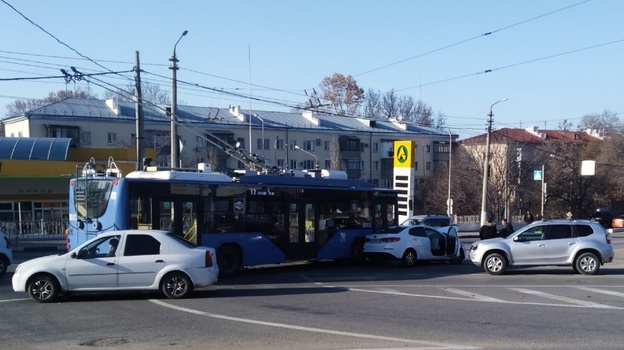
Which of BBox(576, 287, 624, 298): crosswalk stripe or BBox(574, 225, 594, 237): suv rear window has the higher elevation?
BBox(574, 225, 594, 237): suv rear window

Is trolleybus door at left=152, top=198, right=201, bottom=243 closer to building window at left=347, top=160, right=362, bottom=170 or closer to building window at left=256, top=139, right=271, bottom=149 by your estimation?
building window at left=256, top=139, right=271, bottom=149

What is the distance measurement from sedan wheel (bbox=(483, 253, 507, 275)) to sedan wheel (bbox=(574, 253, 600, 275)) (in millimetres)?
2120

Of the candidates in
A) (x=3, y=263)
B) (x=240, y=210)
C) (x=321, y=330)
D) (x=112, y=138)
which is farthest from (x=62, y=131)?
(x=321, y=330)

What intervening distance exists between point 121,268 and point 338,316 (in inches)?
186

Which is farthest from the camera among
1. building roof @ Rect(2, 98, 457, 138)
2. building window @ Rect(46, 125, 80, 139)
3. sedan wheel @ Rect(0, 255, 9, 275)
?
building roof @ Rect(2, 98, 457, 138)

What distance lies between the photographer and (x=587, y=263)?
68.0 feet

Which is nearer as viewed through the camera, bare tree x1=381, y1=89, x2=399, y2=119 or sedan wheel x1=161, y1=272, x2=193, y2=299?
sedan wheel x1=161, y1=272, x2=193, y2=299

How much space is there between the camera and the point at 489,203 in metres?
64.1

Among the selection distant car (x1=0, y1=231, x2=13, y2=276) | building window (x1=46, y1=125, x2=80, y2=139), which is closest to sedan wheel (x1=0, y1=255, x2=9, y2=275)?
distant car (x1=0, y1=231, x2=13, y2=276)

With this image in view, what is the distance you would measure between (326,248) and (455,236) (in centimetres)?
494

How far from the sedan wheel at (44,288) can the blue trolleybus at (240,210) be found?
339 centimetres

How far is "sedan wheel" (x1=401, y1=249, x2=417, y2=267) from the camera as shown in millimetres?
23406

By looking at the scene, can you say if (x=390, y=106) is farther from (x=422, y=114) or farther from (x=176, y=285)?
(x=176, y=285)

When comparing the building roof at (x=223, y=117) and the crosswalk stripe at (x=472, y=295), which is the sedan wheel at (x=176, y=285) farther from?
the building roof at (x=223, y=117)
